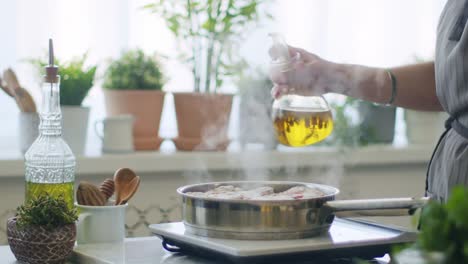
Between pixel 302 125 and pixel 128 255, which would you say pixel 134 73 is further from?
pixel 128 255

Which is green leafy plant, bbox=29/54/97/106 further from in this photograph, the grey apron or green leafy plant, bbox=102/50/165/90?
the grey apron

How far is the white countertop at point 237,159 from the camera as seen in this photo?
2375mm

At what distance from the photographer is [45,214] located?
1382 millimetres

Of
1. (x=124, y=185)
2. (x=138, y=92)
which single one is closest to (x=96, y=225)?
(x=124, y=185)

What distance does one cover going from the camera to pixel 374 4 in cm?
295

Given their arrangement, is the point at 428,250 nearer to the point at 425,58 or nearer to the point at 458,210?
the point at 458,210

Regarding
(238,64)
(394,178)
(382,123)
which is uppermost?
(238,64)

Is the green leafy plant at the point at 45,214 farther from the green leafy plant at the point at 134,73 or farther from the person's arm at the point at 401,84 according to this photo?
the green leafy plant at the point at 134,73

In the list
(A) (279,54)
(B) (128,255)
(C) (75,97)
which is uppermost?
(A) (279,54)

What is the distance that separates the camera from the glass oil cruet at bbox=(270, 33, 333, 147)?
166 centimetres

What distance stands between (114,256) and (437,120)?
74.3 inches

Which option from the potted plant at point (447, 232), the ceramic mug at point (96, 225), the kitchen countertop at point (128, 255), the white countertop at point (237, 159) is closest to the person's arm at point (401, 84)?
the kitchen countertop at point (128, 255)

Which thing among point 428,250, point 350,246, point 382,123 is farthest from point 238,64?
point 428,250

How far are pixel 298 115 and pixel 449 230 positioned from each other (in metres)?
1.00
